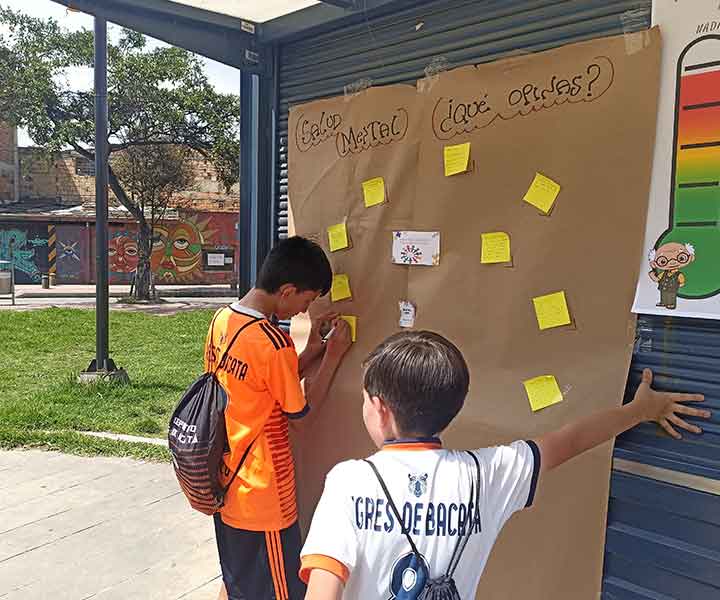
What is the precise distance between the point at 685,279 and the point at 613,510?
0.75 meters

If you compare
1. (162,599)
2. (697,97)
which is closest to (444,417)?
(697,97)

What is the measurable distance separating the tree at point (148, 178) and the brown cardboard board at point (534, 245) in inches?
756

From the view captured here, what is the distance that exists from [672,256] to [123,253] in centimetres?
2944

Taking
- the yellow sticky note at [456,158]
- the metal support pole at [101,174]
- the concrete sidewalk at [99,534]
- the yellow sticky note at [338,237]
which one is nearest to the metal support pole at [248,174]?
the yellow sticky note at [338,237]

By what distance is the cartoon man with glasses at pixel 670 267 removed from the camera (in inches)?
78.5

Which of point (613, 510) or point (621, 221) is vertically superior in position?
point (621, 221)

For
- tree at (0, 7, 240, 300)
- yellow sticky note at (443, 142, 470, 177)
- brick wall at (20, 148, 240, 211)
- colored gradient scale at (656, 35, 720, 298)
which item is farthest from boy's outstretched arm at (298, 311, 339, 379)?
brick wall at (20, 148, 240, 211)

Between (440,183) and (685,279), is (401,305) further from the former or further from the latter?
(685,279)

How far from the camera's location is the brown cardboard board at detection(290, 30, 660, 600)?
2.12 metres

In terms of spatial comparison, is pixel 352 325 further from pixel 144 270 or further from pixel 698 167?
pixel 144 270

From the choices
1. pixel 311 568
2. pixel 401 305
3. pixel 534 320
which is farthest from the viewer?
pixel 401 305

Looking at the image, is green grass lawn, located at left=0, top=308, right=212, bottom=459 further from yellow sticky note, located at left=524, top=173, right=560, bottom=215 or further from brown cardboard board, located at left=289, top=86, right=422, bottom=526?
yellow sticky note, located at left=524, top=173, right=560, bottom=215

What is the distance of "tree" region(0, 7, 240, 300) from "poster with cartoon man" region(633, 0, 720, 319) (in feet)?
63.5

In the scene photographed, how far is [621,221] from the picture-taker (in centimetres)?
211
